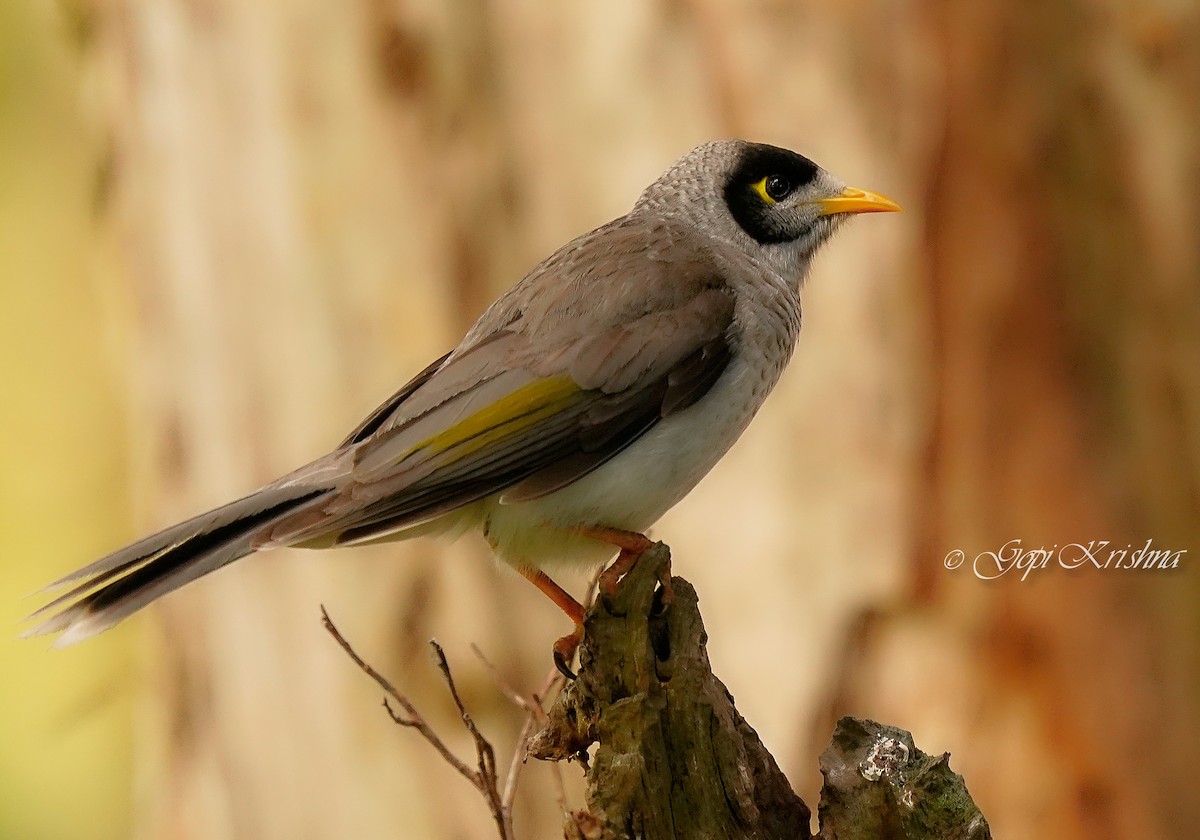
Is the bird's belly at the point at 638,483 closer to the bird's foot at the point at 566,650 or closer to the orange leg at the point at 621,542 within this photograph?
the orange leg at the point at 621,542

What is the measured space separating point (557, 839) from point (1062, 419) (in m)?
2.42

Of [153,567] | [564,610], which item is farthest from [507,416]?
[153,567]

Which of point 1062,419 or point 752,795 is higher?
point 1062,419

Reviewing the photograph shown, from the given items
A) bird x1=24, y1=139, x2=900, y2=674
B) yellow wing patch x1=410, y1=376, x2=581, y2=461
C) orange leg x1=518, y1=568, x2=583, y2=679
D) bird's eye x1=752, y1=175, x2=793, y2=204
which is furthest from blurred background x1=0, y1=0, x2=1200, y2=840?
yellow wing patch x1=410, y1=376, x2=581, y2=461

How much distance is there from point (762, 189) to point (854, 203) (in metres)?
0.29

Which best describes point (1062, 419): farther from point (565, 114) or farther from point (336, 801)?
point (336, 801)

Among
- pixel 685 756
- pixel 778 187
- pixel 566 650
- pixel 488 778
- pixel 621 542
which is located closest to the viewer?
pixel 488 778

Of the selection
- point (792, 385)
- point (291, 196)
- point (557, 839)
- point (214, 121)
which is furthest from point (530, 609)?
point (214, 121)

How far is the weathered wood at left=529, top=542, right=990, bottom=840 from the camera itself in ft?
→ 8.19

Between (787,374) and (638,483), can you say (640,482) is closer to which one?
(638,483)

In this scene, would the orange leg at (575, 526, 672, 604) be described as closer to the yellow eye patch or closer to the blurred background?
the yellow eye patch

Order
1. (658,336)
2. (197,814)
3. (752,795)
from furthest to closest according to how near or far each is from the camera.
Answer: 1. (197,814)
2. (658,336)
3. (752,795)

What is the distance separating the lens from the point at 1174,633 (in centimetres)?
450

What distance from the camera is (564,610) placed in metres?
3.42
